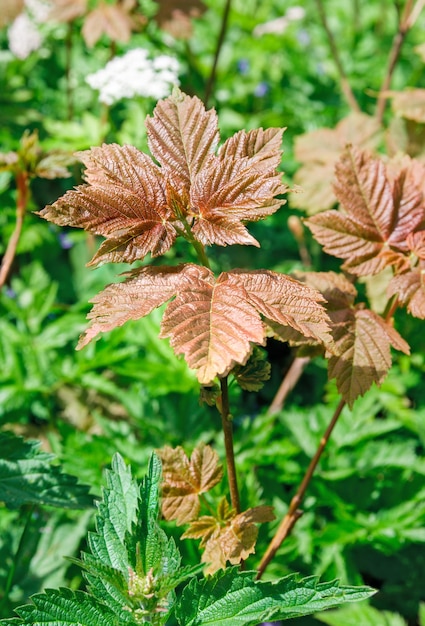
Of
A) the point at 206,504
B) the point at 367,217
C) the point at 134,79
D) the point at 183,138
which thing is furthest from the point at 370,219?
the point at 134,79

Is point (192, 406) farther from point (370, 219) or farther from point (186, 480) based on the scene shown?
point (370, 219)

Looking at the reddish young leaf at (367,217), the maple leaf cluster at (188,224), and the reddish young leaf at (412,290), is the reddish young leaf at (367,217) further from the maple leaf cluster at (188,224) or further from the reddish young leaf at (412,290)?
the maple leaf cluster at (188,224)

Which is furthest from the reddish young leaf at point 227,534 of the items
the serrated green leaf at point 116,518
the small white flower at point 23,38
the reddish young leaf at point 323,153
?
the small white flower at point 23,38

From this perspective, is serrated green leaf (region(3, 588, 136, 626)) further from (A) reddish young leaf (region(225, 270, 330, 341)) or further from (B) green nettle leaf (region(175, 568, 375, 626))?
(A) reddish young leaf (region(225, 270, 330, 341))

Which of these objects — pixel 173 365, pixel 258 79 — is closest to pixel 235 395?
pixel 173 365

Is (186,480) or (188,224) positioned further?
(186,480)

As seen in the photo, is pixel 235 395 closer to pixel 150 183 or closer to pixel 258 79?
pixel 150 183
